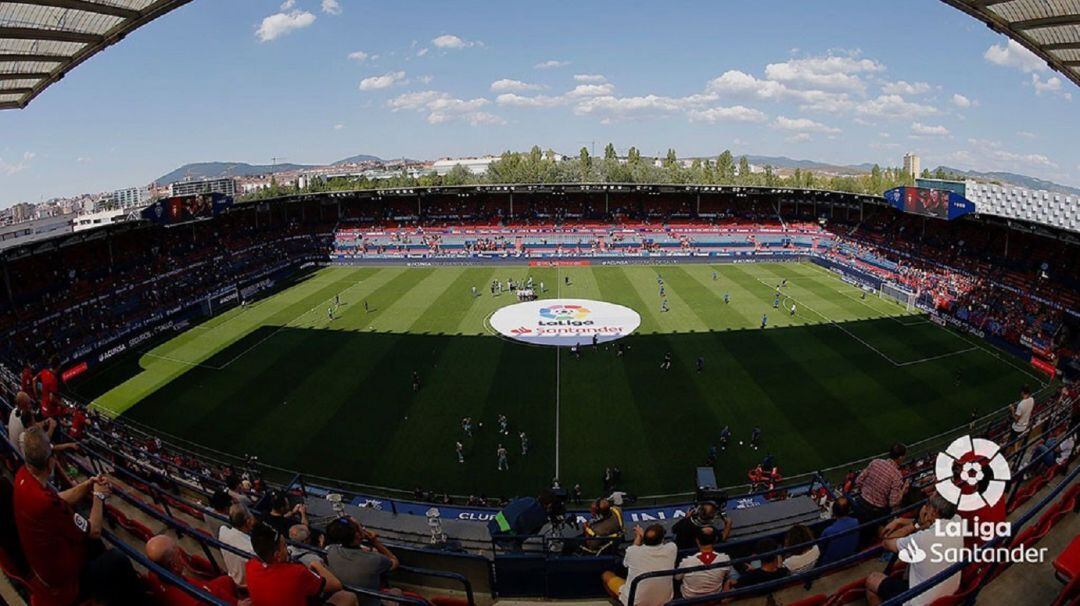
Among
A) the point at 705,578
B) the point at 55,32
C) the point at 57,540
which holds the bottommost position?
the point at 705,578

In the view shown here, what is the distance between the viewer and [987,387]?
25609mm

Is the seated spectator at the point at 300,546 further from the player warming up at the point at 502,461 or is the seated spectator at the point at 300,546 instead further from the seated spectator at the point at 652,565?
the player warming up at the point at 502,461

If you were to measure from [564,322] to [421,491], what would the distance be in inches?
748

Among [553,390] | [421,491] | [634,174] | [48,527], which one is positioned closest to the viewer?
[48,527]

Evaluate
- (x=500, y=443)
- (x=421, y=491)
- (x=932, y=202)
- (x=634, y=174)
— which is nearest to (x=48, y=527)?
(x=421, y=491)

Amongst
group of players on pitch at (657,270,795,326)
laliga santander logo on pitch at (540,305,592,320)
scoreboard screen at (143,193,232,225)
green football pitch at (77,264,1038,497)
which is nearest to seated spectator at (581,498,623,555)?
green football pitch at (77,264,1038,497)

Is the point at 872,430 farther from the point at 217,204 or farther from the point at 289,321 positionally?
the point at 217,204

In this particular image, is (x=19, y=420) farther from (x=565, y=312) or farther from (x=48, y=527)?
(x=565, y=312)

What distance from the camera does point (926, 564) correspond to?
482 centimetres

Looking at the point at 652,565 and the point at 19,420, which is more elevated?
the point at 19,420

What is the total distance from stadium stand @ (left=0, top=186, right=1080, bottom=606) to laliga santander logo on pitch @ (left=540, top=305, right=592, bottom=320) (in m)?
16.4

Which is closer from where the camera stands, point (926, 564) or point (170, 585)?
point (926, 564)

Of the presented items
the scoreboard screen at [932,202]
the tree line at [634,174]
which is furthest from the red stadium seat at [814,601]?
the tree line at [634,174]

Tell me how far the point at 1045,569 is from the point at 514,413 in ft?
62.8
